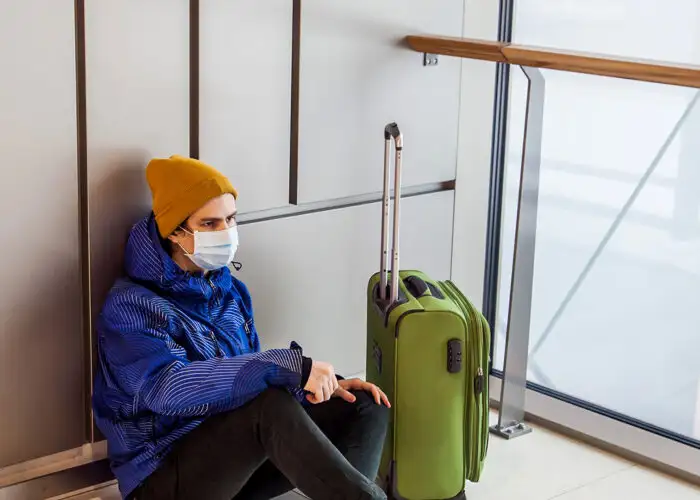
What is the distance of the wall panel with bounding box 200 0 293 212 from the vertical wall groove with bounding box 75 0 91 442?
32 cm

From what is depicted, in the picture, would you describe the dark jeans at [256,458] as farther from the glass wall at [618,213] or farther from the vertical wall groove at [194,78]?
the glass wall at [618,213]

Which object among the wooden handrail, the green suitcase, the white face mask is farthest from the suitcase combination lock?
the wooden handrail

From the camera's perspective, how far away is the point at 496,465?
2.97m

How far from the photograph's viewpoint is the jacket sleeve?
2.31m

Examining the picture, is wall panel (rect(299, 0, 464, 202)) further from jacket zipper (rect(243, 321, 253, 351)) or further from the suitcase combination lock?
the suitcase combination lock

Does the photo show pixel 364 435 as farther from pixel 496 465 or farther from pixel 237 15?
pixel 237 15

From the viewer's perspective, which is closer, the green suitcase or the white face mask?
the white face mask

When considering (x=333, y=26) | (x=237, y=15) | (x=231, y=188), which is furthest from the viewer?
(x=333, y=26)

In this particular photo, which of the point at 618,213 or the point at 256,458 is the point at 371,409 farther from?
the point at 618,213

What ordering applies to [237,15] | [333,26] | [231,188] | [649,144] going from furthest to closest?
[649,144], [333,26], [237,15], [231,188]

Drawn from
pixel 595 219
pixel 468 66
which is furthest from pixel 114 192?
pixel 595 219

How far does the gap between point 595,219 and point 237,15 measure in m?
1.31

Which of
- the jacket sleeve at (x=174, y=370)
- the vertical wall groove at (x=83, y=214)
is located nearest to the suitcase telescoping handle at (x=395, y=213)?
the jacket sleeve at (x=174, y=370)

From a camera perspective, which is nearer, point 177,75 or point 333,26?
point 177,75
